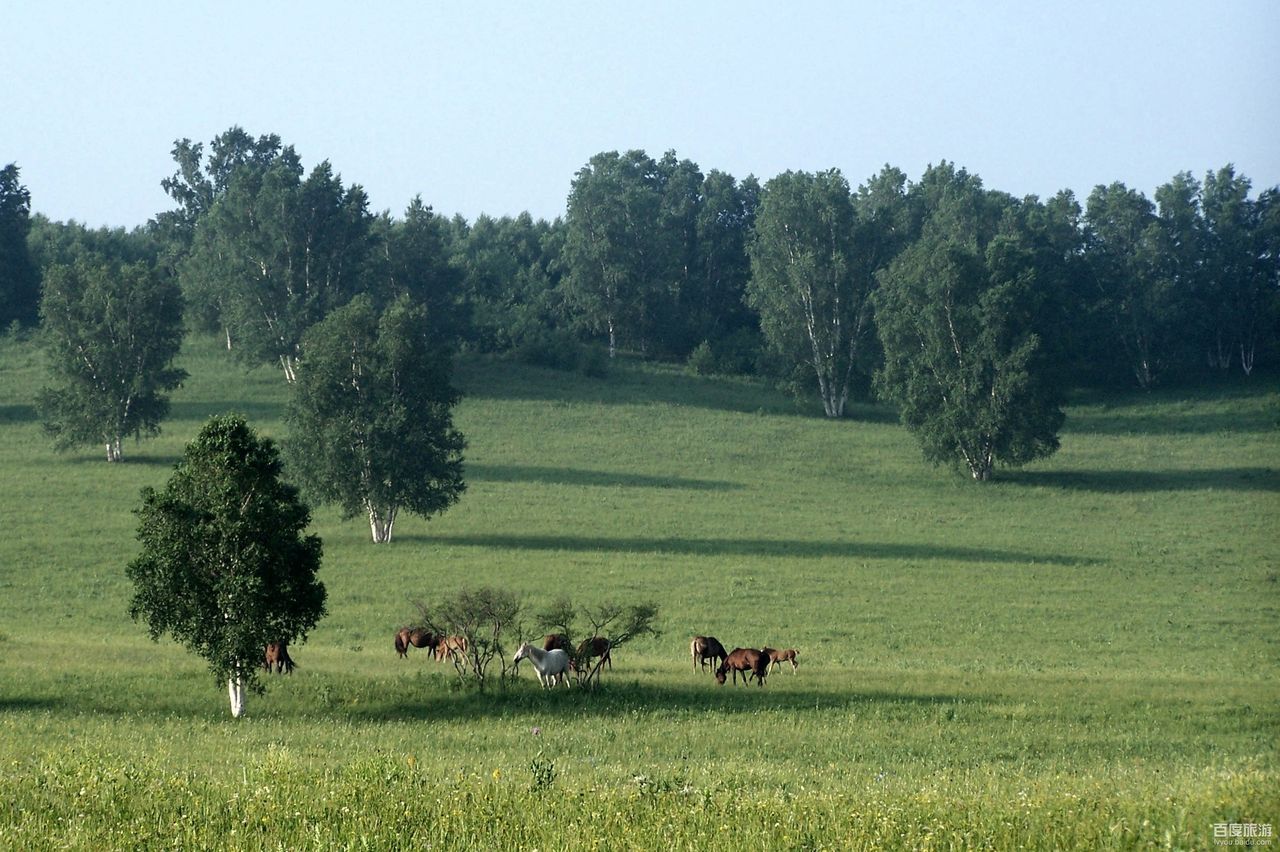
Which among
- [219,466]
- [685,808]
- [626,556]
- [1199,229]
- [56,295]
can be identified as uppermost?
[1199,229]

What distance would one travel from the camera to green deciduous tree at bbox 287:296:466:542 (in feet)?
193

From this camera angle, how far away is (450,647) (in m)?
29.9

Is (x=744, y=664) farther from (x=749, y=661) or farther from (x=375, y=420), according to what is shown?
(x=375, y=420)

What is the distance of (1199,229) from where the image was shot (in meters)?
123

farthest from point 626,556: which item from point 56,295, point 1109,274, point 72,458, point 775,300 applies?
point 1109,274

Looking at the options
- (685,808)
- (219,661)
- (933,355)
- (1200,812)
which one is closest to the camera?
(1200,812)

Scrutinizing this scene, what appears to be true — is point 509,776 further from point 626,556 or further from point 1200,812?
point 626,556

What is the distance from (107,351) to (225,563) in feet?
182

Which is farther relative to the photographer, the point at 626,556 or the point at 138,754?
the point at 626,556

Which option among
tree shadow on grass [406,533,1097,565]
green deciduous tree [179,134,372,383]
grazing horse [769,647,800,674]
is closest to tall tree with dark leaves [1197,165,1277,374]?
tree shadow on grass [406,533,1097,565]

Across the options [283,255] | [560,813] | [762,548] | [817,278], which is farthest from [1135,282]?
[560,813]

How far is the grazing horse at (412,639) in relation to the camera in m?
34.4

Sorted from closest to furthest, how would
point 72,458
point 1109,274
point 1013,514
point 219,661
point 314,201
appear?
1. point 219,661
2. point 1013,514
3. point 72,458
4. point 314,201
5. point 1109,274

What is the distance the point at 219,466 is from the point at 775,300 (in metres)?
83.6
